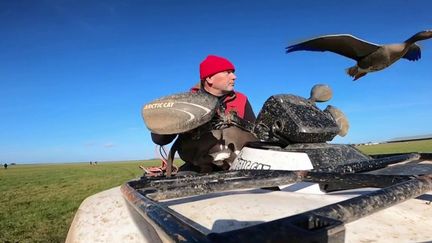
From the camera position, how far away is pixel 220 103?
2.99 metres

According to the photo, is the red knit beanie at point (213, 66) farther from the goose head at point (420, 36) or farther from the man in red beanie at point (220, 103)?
the goose head at point (420, 36)

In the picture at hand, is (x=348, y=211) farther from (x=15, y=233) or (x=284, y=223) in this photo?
(x=15, y=233)

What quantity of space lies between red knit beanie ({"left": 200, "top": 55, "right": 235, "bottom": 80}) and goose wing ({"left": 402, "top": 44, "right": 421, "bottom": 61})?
5.39ft

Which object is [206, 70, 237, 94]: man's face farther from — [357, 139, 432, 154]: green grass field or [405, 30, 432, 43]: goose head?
[357, 139, 432, 154]: green grass field

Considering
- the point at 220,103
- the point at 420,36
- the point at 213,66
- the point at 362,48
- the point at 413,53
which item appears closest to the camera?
the point at 220,103

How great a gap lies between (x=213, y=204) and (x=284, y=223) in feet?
2.91

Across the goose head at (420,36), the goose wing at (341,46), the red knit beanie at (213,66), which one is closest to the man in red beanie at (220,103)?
the red knit beanie at (213,66)

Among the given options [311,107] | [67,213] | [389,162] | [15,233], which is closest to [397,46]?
[311,107]

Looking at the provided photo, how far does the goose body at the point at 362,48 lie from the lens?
10.2 feet

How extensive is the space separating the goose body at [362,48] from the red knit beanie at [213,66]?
864 millimetres

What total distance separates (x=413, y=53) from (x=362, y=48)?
93 cm

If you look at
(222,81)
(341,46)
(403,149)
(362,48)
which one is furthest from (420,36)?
(403,149)

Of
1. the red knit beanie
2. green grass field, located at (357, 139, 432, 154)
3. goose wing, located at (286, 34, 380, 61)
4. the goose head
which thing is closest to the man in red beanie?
the red knit beanie

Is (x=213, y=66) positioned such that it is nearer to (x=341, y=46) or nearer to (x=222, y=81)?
(x=222, y=81)
